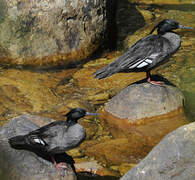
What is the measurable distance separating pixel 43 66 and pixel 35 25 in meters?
0.87

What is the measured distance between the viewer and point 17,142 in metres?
4.62

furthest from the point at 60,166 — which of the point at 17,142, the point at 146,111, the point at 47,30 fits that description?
the point at 47,30

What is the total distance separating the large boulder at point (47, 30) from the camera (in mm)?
7969

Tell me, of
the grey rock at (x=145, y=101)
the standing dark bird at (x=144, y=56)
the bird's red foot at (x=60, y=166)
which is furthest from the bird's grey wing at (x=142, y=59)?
the bird's red foot at (x=60, y=166)

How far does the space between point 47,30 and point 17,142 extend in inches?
156

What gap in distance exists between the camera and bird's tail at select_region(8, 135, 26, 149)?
4.60m

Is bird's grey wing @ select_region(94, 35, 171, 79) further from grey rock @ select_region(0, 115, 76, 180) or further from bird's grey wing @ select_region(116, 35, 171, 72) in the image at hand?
grey rock @ select_region(0, 115, 76, 180)

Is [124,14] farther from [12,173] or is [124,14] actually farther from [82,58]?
[12,173]

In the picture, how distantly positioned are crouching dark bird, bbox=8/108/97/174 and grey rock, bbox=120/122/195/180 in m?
0.85

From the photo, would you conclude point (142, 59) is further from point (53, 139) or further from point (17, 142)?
point (17, 142)

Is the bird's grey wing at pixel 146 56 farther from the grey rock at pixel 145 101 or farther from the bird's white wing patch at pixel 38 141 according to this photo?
the bird's white wing patch at pixel 38 141

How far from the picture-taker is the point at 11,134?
4.93m

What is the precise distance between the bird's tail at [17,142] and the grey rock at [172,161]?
4.17 feet

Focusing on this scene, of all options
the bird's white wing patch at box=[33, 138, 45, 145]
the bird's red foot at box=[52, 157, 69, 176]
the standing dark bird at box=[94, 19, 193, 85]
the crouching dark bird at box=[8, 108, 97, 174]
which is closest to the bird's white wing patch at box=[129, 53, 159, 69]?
the standing dark bird at box=[94, 19, 193, 85]
